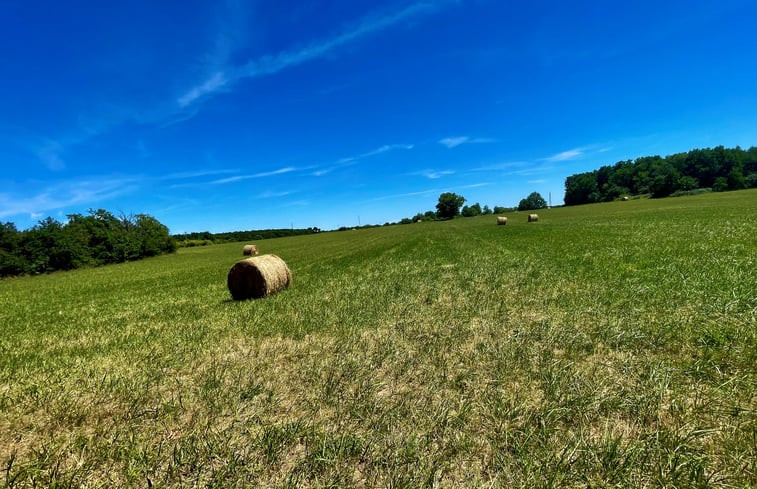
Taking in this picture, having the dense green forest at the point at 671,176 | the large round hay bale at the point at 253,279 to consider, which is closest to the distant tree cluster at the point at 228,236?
the large round hay bale at the point at 253,279

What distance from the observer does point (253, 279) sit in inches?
409

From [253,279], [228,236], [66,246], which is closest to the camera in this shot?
[253,279]

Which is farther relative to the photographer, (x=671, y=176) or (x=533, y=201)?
(x=533, y=201)

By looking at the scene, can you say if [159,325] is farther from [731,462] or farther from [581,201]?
[581,201]

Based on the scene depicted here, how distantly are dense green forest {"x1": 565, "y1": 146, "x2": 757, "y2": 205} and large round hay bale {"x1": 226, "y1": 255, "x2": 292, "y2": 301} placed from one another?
121m

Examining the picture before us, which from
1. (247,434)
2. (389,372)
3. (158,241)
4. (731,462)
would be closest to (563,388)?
(731,462)

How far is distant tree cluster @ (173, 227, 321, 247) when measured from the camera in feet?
309

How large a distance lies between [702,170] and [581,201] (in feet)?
122

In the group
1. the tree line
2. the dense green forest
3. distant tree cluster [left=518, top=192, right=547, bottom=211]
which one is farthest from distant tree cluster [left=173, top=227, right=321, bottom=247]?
the dense green forest

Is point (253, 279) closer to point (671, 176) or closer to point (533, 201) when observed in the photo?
point (671, 176)

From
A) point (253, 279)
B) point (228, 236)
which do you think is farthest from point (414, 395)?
point (228, 236)

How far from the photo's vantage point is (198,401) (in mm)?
3793

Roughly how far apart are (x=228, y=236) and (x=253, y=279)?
114056 mm

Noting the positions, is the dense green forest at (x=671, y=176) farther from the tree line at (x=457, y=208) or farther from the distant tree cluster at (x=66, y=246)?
the distant tree cluster at (x=66, y=246)
